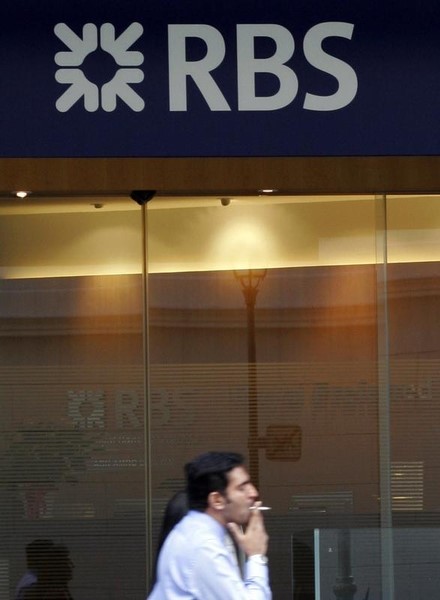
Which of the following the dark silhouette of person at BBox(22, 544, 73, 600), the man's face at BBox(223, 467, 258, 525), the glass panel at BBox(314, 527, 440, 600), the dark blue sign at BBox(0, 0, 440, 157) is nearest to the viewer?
the man's face at BBox(223, 467, 258, 525)

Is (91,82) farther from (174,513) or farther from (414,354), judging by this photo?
(174,513)

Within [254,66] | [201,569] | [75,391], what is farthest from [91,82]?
[201,569]

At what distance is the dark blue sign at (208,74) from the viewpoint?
7.41 meters

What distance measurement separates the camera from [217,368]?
28.8ft

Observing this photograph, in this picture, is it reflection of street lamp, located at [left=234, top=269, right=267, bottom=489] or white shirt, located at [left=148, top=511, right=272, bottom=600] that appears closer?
white shirt, located at [left=148, top=511, right=272, bottom=600]

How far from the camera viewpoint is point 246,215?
884 centimetres

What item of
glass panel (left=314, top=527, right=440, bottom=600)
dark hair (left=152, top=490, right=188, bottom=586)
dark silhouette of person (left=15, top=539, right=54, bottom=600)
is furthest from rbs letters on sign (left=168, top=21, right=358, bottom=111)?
dark silhouette of person (left=15, top=539, right=54, bottom=600)

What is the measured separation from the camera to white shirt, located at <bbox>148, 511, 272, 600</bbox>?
13.6ft

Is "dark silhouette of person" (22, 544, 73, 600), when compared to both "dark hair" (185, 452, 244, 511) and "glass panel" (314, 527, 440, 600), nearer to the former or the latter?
"glass panel" (314, 527, 440, 600)

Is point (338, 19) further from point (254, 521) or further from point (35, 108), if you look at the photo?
point (254, 521)

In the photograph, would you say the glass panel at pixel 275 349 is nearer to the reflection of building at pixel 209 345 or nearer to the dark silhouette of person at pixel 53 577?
the reflection of building at pixel 209 345

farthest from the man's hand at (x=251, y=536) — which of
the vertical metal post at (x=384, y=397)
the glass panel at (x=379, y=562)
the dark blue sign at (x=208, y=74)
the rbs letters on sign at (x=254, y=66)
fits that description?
the vertical metal post at (x=384, y=397)

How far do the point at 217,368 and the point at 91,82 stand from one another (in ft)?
7.41

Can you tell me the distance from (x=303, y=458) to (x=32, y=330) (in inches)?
78.5
